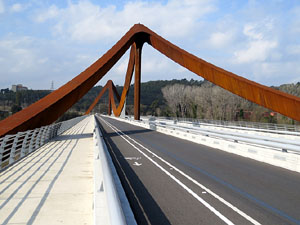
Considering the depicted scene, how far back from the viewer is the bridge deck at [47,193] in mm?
5664

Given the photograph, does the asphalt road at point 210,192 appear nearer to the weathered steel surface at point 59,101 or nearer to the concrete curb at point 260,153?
the concrete curb at point 260,153

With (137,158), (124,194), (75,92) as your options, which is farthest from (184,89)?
(124,194)

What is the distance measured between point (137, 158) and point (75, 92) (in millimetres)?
14211

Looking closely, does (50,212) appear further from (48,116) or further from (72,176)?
(48,116)

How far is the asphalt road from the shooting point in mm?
5598

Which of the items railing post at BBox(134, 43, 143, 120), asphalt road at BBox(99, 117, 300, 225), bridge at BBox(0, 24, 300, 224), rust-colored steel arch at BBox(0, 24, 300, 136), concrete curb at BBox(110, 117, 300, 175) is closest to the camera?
bridge at BBox(0, 24, 300, 224)

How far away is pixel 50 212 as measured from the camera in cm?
592

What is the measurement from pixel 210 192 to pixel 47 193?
161 inches

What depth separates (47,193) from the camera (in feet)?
24.2

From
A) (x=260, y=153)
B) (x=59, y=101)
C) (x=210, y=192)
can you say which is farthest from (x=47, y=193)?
(x=59, y=101)

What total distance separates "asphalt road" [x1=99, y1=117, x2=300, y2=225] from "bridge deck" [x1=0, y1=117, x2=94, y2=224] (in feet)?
3.77

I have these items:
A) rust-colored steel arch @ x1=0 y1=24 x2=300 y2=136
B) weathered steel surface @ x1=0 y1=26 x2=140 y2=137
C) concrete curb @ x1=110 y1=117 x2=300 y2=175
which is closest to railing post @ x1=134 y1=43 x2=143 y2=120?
rust-colored steel arch @ x1=0 y1=24 x2=300 y2=136

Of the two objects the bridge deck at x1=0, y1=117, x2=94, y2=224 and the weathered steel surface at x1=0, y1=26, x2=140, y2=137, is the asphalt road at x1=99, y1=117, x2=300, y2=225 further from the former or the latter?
the weathered steel surface at x1=0, y1=26, x2=140, y2=137

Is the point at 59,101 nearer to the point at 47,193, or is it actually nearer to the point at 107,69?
the point at 107,69
